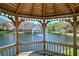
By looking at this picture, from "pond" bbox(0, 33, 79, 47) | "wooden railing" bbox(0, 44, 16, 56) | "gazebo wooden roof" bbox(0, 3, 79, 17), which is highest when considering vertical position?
"gazebo wooden roof" bbox(0, 3, 79, 17)

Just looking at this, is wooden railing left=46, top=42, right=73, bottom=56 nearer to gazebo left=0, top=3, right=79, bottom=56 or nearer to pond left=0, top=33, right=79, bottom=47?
gazebo left=0, top=3, right=79, bottom=56

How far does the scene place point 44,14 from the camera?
403 centimetres

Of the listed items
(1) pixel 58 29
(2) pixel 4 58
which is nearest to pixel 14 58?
(2) pixel 4 58

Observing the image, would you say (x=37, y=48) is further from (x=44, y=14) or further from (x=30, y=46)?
(x=44, y=14)

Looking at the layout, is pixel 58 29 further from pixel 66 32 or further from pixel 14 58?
pixel 14 58

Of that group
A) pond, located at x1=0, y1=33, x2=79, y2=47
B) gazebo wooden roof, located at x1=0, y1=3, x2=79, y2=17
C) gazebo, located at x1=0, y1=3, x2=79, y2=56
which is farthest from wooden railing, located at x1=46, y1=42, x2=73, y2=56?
gazebo wooden roof, located at x1=0, y1=3, x2=79, y2=17

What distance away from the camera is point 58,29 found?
10.3 feet

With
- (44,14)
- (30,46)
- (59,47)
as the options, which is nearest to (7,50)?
(30,46)

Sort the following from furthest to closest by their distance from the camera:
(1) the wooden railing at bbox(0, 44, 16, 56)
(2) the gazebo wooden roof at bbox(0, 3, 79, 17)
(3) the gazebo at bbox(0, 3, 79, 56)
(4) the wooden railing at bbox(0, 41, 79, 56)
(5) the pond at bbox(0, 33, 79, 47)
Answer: (2) the gazebo wooden roof at bbox(0, 3, 79, 17), (3) the gazebo at bbox(0, 3, 79, 56), (4) the wooden railing at bbox(0, 41, 79, 56), (1) the wooden railing at bbox(0, 44, 16, 56), (5) the pond at bbox(0, 33, 79, 47)

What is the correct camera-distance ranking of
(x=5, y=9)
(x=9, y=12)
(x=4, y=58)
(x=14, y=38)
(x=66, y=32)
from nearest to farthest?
1. (x=4, y=58)
2. (x=66, y=32)
3. (x=5, y=9)
4. (x=9, y=12)
5. (x=14, y=38)

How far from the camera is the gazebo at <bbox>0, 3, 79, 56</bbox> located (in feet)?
11.4

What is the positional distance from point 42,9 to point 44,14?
219 mm

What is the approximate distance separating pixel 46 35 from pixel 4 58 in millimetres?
1884

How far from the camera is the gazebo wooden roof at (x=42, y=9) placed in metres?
3.65
